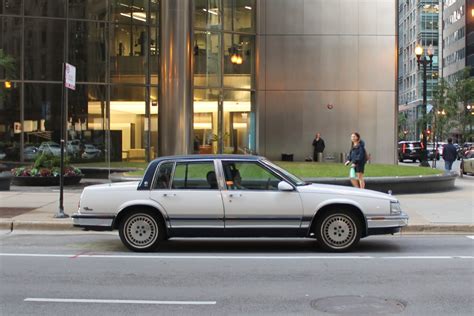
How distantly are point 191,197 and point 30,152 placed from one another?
62.2ft

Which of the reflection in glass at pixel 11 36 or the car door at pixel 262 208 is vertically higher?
the reflection in glass at pixel 11 36

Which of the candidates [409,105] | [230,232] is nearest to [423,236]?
[230,232]

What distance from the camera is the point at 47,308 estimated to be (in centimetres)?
592

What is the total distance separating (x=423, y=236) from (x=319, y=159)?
18979 millimetres

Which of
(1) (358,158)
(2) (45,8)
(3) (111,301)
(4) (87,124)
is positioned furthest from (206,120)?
(3) (111,301)

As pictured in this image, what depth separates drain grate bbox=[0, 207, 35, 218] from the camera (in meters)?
12.5

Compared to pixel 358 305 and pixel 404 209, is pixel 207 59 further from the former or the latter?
pixel 358 305

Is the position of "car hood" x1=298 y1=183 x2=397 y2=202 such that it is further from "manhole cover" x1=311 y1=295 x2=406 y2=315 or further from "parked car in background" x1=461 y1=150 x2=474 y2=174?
"parked car in background" x1=461 y1=150 x2=474 y2=174

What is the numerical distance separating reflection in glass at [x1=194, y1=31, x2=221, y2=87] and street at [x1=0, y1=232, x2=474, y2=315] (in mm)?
20010

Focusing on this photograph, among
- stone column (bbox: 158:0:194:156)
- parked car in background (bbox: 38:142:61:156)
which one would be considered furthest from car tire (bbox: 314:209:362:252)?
parked car in background (bbox: 38:142:61:156)

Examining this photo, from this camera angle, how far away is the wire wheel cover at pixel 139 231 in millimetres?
9109

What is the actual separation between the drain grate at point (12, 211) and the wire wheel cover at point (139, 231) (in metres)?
4.50

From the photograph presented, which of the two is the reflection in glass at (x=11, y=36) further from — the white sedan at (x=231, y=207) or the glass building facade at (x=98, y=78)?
the white sedan at (x=231, y=207)

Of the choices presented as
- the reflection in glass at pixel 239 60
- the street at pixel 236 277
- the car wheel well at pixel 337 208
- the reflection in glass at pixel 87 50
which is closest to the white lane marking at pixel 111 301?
the street at pixel 236 277
